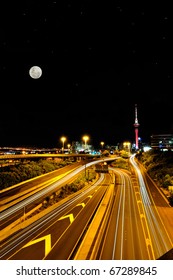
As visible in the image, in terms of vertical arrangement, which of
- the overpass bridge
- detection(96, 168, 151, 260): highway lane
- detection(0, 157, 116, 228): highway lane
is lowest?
detection(96, 168, 151, 260): highway lane

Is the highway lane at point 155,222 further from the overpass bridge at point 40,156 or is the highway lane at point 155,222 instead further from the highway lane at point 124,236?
the overpass bridge at point 40,156

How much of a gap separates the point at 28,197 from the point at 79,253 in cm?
2131

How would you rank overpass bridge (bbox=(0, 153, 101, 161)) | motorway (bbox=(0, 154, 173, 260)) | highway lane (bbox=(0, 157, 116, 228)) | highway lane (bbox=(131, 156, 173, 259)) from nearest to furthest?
1. motorway (bbox=(0, 154, 173, 260))
2. highway lane (bbox=(131, 156, 173, 259))
3. highway lane (bbox=(0, 157, 116, 228))
4. overpass bridge (bbox=(0, 153, 101, 161))

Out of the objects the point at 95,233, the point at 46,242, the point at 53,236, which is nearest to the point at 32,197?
the point at 53,236

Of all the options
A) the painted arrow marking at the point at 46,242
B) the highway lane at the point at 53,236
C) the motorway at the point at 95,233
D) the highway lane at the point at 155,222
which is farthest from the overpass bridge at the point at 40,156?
the painted arrow marking at the point at 46,242

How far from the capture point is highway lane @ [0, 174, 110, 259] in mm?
19531

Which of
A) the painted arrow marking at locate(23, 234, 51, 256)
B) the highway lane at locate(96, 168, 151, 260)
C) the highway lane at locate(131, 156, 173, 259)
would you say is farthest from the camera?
the highway lane at locate(131, 156, 173, 259)

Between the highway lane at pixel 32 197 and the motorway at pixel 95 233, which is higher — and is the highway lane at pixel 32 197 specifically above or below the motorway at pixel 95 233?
above

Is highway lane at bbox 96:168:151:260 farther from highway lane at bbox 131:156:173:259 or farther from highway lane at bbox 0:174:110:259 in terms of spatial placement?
highway lane at bbox 0:174:110:259

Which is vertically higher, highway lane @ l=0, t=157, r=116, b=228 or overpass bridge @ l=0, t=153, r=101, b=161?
overpass bridge @ l=0, t=153, r=101, b=161

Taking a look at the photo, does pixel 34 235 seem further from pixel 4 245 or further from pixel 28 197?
pixel 28 197

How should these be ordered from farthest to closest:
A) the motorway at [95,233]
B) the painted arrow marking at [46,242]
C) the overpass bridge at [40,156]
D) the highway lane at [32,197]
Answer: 1. the overpass bridge at [40,156]
2. the highway lane at [32,197]
3. the painted arrow marking at [46,242]
4. the motorway at [95,233]

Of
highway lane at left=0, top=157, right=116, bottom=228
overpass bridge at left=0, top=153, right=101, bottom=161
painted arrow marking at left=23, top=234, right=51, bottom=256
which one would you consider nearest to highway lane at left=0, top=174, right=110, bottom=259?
painted arrow marking at left=23, top=234, right=51, bottom=256

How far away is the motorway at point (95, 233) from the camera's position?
19609 mm
